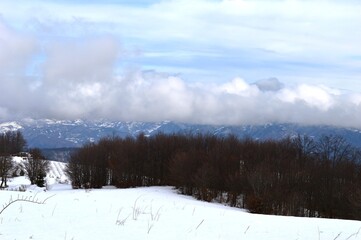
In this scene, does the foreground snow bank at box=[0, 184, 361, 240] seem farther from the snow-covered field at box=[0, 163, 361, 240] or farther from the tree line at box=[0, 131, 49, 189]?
the tree line at box=[0, 131, 49, 189]

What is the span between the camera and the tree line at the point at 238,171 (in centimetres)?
6562

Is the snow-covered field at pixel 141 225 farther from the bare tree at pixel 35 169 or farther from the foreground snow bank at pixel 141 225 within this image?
the bare tree at pixel 35 169

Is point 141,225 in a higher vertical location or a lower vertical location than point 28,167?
higher

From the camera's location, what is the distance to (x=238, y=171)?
83.1 metres

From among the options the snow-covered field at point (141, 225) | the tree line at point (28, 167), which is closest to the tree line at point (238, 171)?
the tree line at point (28, 167)

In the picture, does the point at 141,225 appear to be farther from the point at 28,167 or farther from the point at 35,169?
the point at 28,167

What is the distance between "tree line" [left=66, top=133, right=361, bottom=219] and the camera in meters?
65.6

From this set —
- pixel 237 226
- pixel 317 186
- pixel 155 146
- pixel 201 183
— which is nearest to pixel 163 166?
pixel 155 146

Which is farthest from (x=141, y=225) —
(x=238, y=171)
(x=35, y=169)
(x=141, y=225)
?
(x=35, y=169)

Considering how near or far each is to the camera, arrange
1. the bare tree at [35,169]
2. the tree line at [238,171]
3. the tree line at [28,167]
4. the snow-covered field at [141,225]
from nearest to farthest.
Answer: the snow-covered field at [141,225], the tree line at [238,171], the tree line at [28,167], the bare tree at [35,169]

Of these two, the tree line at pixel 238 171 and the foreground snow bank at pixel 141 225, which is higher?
the foreground snow bank at pixel 141 225

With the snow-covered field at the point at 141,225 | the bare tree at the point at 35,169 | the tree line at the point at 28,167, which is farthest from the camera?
the bare tree at the point at 35,169

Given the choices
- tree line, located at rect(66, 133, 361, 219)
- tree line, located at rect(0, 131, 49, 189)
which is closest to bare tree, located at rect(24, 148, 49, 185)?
tree line, located at rect(0, 131, 49, 189)

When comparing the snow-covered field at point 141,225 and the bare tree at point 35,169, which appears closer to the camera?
the snow-covered field at point 141,225
